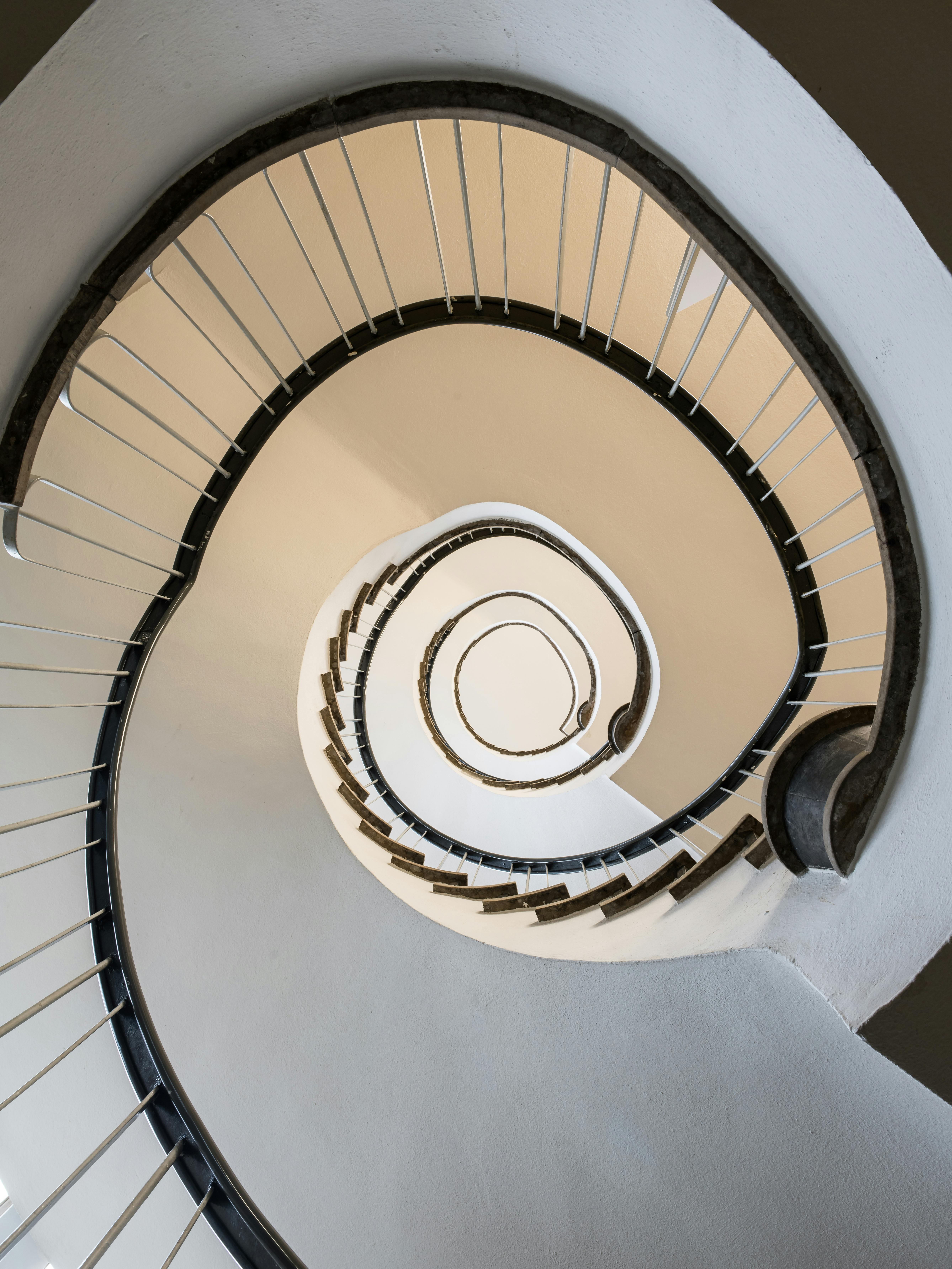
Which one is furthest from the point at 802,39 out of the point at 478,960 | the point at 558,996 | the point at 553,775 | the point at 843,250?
the point at 553,775

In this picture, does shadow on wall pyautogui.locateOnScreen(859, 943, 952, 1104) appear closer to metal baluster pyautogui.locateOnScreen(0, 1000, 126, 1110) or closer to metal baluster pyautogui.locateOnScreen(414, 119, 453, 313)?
metal baluster pyautogui.locateOnScreen(0, 1000, 126, 1110)

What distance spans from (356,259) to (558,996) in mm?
4079

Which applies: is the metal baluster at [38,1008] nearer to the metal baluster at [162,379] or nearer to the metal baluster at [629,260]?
the metal baluster at [162,379]

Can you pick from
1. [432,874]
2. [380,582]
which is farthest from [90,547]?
[380,582]

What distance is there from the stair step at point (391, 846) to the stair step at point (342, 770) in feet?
0.88

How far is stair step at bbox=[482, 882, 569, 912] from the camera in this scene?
3.85 metres

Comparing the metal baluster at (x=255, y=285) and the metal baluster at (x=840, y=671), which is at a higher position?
the metal baluster at (x=255, y=285)

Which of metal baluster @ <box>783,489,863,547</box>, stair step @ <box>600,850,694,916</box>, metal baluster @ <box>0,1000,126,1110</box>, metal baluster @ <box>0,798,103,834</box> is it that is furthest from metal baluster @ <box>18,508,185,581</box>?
stair step @ <box>600,850,694,916</box>

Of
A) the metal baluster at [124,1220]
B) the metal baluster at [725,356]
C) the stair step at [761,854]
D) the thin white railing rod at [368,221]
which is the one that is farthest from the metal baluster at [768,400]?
the metal baluster at [124,1220]

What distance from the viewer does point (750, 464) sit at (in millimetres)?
3268

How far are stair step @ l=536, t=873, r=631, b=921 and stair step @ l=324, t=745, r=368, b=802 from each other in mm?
1792

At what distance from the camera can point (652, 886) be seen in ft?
10.8

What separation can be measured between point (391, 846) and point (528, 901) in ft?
4.01

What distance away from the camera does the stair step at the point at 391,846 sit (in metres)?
4.68
